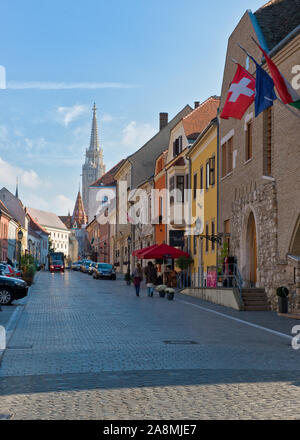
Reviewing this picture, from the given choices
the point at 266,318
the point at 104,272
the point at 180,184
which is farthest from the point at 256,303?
the point at 104,272

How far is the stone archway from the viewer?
26844 millimetres

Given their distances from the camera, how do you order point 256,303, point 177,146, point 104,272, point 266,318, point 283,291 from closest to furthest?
point 266,318
point 283,291
point 256,303
point 177,146
point 104,272

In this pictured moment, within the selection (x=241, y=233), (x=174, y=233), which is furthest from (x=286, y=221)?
(x=174, y=233)

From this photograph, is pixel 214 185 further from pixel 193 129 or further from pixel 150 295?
pixel 193 129

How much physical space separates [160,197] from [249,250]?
24463 millimetres

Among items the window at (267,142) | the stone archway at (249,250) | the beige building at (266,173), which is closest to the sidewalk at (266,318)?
the beige building at (266,173)

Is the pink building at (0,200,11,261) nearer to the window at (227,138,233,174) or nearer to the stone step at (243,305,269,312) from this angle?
the window at (227,138,233,174)

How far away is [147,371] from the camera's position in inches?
385

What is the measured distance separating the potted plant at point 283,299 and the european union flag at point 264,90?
629 cm

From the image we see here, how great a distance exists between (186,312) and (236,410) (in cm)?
1515

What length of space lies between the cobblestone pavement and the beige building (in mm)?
5022

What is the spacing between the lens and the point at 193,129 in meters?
42.6

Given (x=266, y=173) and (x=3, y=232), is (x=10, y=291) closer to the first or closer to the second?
(x=266, y=173)

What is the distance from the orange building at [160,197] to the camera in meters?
49.7
